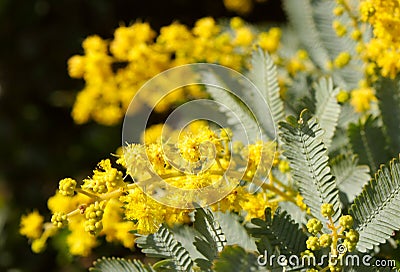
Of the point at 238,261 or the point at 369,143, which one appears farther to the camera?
the point at 369,143

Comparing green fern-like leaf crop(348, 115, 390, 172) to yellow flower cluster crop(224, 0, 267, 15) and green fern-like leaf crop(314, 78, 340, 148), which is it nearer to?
green fern-like leaf crop(314, 78, 340, 148)

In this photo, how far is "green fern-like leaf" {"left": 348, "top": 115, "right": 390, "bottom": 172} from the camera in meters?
2.03

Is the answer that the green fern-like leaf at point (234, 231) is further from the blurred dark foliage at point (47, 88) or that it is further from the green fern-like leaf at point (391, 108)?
the blurred dark foliage at point (47, 88)

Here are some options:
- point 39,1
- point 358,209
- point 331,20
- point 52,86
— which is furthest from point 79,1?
point 358,209

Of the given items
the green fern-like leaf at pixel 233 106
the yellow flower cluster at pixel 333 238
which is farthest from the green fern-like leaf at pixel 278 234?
the green fern-like leaf at pixel 233 106

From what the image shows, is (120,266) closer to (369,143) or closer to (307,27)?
(369,143)

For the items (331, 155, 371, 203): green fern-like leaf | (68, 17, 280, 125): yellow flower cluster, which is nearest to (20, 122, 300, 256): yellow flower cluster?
(331, 155, 371, 203): green fern-like leaf

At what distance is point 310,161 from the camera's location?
5.49 feet

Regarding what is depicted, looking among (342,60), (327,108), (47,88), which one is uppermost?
(47,88)

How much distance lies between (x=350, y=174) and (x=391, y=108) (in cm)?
30

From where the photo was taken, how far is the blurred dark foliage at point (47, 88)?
369 centimetres

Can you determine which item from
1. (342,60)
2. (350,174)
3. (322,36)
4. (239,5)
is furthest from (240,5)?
(350,174)

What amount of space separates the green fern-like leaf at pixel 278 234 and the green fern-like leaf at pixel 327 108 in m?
0.40

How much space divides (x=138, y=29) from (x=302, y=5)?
836 millimetres
